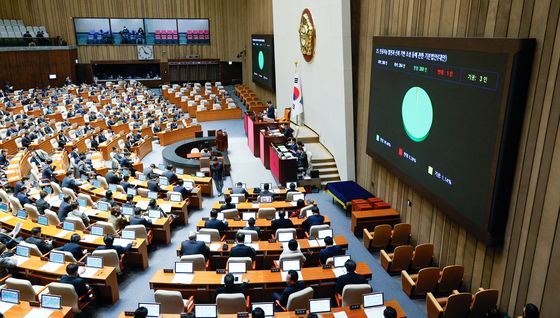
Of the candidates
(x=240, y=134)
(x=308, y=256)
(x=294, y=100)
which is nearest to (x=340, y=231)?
(x=308, y=256)

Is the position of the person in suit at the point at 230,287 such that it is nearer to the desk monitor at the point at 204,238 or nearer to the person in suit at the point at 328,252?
the person in suit at the point at 328,252

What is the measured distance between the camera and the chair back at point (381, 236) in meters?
9.76

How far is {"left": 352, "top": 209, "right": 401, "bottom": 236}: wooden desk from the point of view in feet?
35.2

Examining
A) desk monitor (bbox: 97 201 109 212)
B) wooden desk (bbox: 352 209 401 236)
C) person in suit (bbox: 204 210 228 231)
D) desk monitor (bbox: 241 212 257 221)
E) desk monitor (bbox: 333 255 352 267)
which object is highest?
desk monitor (bbox: 333 255 352 267)

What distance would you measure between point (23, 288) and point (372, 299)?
18.3 ft

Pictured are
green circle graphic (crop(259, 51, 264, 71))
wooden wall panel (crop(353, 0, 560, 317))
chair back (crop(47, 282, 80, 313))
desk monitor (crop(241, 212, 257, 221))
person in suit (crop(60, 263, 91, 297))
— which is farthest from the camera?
green circle graphic (crop(259, 51, 264, 71))

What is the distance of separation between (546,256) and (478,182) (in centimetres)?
153

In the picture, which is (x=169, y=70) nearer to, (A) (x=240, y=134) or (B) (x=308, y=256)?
(A) (x=240, y=134)

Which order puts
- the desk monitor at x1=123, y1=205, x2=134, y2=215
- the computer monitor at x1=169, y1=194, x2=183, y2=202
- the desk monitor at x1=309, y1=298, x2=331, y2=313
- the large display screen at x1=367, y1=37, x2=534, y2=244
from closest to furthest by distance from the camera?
the desk monitor at x1=309, y1=298, x2=331, y2=313 < the large display screen at x1=367, y1=37, x2=534, y2=244 < the desk monitor at x1=123, y1=205, x2=134, y2=215 < the computer monitor at x1=169, y1=194, x2=183, y2=202

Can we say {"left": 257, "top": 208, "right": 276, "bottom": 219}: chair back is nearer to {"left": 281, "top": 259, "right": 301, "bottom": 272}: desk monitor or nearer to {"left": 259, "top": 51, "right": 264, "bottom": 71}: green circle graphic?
{"left": 281, "top": 259, "right": 301, "bottom": 272}: desk monitor

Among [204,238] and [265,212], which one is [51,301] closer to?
[204,238]

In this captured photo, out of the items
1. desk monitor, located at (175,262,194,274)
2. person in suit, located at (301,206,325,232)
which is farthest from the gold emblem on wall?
desk monitor, located at (175,262,194,274)

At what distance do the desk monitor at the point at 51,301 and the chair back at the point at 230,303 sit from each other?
2.43 m

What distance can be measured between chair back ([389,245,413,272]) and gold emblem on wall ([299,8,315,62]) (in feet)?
30.4
